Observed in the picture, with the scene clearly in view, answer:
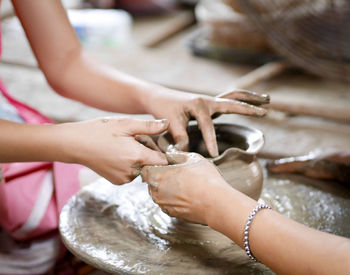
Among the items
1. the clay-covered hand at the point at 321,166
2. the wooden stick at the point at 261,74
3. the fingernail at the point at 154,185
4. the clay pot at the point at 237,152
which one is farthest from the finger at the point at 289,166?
the wooden stick at the point at 261,74

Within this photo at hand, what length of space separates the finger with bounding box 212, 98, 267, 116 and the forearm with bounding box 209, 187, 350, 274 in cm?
36

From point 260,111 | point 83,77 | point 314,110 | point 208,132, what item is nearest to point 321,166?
point 260,111

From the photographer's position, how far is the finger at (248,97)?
1.62 meters

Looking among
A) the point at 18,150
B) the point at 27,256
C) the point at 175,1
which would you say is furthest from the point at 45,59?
the point at 175,1

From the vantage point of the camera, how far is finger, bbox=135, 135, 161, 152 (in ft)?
4.71

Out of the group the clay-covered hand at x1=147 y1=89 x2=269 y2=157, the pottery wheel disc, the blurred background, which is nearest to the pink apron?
the pottery wheel disc

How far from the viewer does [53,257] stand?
176 cm

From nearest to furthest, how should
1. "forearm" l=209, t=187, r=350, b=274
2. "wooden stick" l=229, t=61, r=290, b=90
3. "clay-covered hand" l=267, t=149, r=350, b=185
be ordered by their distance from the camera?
"forearm" l=209, t=187, r=350, b=274 < "clay-covered hand" l=267, t=149, r=350, b=185 < "wooden stick" l=229, t=61, r=290, b=90

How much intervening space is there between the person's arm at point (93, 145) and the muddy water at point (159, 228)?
179 mm

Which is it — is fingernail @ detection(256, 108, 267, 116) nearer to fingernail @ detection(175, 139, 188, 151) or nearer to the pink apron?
fingernail @ detection(175, 139, 188, 151)

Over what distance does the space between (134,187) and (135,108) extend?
260mm

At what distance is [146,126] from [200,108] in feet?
0.76

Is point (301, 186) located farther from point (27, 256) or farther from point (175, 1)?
point (175, 1)

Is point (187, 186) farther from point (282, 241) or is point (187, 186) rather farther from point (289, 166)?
point (289, 166)
